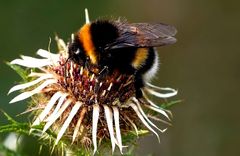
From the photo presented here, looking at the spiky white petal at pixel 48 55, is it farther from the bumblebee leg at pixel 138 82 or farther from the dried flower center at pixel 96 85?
the bumblebee leg at pixel 138 82

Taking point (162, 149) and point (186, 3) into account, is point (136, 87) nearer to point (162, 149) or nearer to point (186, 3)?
point (162, 149)

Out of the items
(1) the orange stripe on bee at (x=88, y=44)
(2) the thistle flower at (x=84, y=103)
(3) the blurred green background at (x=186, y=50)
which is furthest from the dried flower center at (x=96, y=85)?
(3) the blurred green background at (x=186, y=50)

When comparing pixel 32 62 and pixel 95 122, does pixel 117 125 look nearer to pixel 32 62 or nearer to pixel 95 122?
pixel 95 122

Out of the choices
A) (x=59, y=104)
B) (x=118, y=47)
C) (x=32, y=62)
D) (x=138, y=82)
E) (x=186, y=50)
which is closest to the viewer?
Answer: (x=118, y=47)

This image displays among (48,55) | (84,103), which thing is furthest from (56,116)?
(48,55)

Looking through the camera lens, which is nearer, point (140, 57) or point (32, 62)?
point (140, 57)

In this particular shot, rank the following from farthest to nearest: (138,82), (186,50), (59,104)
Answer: (186,50) → (138,82) → (59,104)

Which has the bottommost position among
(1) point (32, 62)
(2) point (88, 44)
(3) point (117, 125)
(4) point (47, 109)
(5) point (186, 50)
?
(5) point (186, 50)

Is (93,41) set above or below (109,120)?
above
